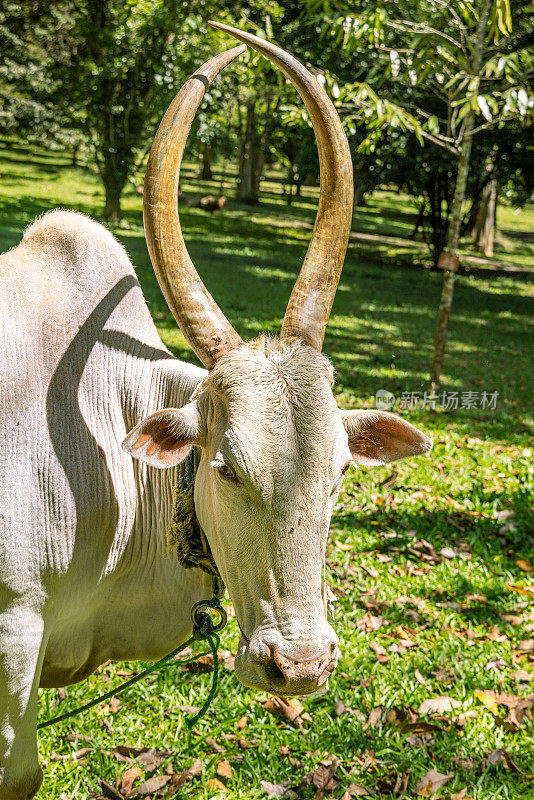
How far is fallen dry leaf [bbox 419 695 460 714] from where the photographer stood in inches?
153

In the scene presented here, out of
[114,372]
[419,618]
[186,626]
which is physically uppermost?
[114,372]

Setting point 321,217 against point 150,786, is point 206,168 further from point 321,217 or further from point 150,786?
point 150,786

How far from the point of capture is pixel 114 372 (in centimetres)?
276

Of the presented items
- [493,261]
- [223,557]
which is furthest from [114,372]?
[493,261]

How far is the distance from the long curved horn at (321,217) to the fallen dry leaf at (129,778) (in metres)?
2.19

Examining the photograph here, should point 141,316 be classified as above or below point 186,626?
above

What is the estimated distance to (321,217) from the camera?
2.59 m

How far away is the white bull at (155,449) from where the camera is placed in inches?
84.2

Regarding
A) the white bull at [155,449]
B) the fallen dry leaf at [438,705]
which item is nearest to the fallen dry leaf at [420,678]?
the fallen dry leaf at [438,705]

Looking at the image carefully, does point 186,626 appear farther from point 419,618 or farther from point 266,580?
point 419,618

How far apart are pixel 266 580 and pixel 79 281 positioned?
1376 millimetres

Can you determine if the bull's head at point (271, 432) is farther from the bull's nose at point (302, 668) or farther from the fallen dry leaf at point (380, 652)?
the fallen dry leaf at point (380, 652)

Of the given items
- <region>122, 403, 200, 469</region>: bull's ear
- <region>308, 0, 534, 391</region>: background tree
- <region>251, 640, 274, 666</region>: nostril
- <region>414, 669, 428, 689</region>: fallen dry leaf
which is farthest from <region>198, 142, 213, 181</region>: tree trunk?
<region>251, 640, 274, 666</region>: nostril

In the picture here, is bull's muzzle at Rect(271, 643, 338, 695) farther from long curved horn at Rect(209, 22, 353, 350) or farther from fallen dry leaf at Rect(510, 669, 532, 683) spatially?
fallen dry leaf at Rect(510, 669, 532, 683)
